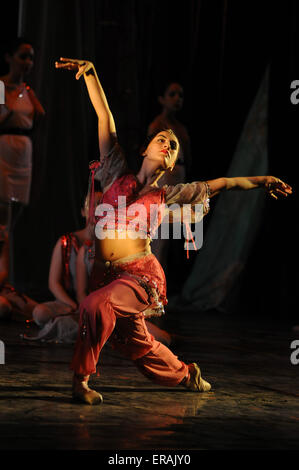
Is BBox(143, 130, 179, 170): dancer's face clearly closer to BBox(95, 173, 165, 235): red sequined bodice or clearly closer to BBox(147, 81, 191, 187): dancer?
BBox(95, 173, 165, 235): red sequined bodice

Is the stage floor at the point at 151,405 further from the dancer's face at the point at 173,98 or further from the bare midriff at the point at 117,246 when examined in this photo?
the dancer's face at the point at 173,98

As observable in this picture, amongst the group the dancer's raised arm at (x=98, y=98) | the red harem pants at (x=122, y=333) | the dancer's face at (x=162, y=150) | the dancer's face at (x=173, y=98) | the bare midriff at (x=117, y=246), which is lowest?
the red harem pants at (x=122, y=333)

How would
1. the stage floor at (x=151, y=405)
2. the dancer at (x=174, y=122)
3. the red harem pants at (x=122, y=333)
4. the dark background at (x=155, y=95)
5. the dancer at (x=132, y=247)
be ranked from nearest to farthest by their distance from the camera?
1. the stage floor at (x=151, y=405)
2. the red harem pants at (x=122, y=333)
3. the dancer at (x=132, y=247)
4. the dancer at (x=174, y=122)
5. the dark background at (x=155, y=95)

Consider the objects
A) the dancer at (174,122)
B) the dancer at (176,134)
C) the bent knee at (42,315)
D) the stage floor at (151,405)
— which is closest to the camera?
the stage floor at (151,405)

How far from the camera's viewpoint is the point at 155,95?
7223 mm

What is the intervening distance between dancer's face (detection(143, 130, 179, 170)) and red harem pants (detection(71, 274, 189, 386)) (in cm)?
50

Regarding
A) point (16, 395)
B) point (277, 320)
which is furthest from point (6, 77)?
point (16, 395)

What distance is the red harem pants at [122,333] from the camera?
2.81 metres

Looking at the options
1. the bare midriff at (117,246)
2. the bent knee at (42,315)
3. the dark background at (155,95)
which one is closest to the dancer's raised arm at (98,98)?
the bare midriff at (117,246)

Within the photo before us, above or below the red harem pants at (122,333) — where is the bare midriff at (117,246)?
above

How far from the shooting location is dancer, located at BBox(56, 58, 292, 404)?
2.92 meters

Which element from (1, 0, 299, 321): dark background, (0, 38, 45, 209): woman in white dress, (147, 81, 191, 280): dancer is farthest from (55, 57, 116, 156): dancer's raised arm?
(1, 0, 299, 321): dark background

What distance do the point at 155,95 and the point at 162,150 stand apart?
422 centimetres

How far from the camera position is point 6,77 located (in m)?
5.64
